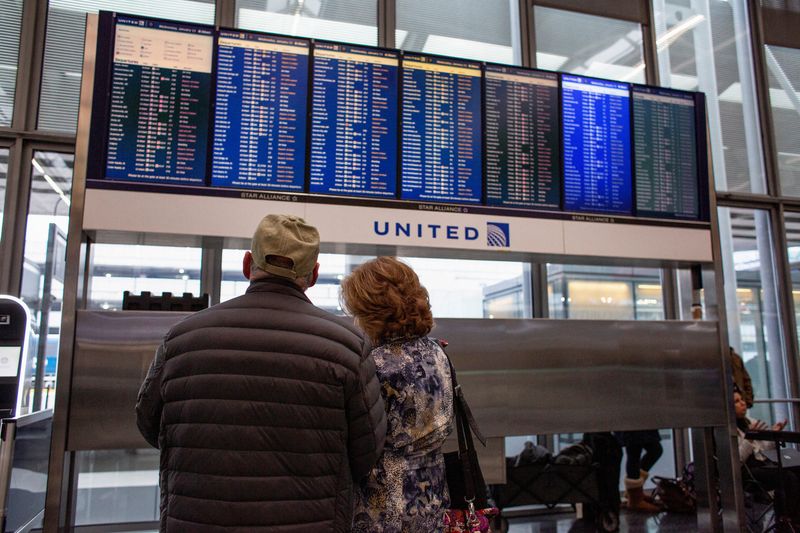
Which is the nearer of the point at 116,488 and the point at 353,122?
the point at 353,122

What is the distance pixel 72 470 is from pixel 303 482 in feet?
6.97

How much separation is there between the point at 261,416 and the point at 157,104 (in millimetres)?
2089

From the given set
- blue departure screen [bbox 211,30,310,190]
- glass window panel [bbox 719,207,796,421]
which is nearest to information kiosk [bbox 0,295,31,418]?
blue departure screen [bbox 211,30,310,190]

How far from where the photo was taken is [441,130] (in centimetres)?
334

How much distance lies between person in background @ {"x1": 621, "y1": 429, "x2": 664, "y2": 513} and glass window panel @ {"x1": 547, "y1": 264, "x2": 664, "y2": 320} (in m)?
1.06

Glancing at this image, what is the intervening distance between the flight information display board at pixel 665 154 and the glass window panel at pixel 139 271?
3.20m

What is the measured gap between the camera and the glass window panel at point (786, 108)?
20.5 feet

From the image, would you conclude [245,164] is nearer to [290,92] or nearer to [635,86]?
[290,92]

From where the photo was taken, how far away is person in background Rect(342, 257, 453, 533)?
1.62m

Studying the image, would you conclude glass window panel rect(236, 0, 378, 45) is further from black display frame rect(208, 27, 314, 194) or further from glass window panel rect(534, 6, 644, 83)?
black display frame rect(208, 27, 314, 194)

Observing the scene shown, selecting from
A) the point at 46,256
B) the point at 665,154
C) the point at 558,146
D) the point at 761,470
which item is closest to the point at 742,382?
the point at 761,470

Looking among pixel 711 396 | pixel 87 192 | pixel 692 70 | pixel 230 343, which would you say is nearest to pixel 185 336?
pixel 230 343

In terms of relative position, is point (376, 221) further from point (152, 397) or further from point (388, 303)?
point (152, 397)

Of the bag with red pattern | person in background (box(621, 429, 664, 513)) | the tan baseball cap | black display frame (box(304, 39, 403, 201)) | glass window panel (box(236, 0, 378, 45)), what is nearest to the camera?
the tan baseball cap
